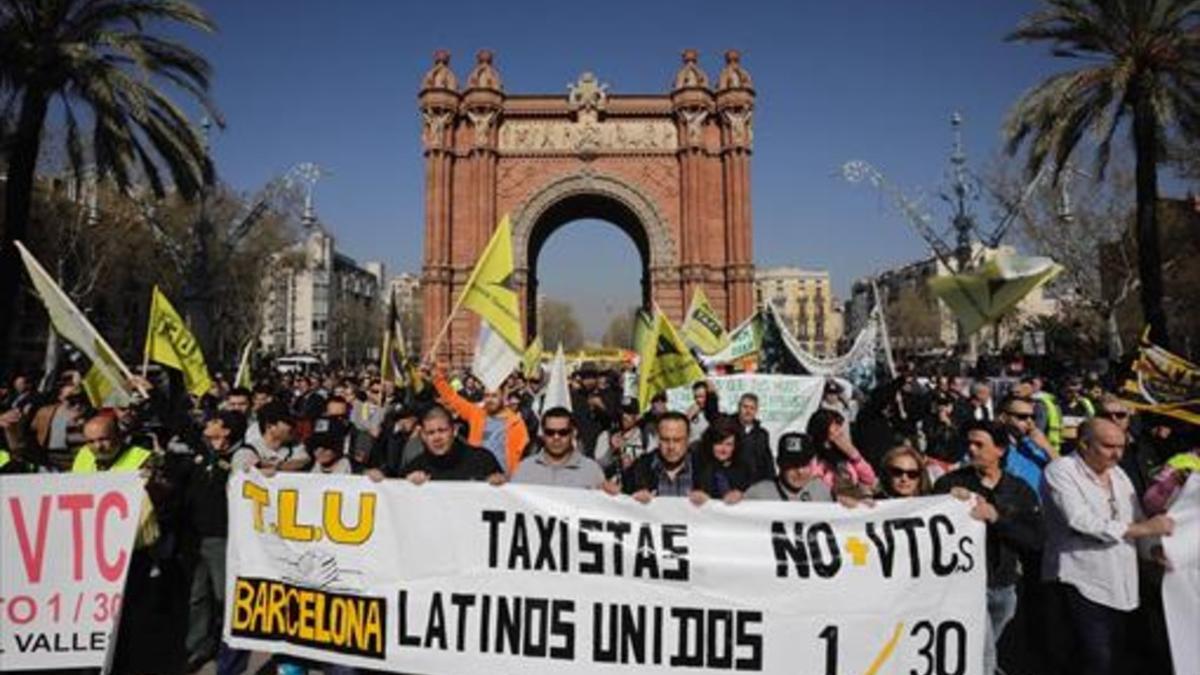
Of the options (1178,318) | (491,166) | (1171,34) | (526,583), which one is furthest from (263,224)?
(1178,318)

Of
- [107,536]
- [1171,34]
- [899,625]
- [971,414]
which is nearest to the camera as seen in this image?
[899,625]

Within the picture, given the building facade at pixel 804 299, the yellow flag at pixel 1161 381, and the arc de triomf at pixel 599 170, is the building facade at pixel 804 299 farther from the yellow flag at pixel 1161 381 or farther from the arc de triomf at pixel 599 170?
the yellow flag at pixel 1161 381

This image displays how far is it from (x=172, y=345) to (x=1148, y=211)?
657 inches

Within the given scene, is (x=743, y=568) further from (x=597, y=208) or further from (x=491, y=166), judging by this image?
(x=597, y=208)

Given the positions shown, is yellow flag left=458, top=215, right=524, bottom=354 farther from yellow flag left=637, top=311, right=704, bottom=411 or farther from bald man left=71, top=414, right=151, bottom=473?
bald man left=71, top=414, right=151, bottom=473

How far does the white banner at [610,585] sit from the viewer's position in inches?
178

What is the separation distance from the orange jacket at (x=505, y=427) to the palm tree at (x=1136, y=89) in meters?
13.2

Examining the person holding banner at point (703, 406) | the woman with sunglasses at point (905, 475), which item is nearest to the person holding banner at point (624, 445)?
the person holding banner at point (703, 406)

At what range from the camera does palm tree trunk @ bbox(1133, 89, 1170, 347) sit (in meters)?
15.2

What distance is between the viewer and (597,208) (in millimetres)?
42344

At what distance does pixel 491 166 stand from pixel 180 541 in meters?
33.8

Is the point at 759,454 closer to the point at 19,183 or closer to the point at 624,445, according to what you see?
the point at 624,445

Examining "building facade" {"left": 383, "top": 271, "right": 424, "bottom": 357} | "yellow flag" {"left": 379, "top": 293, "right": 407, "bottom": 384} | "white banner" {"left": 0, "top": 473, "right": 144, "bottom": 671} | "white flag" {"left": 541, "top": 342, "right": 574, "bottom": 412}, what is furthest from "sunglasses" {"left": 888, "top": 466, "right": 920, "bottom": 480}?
"building facade" {"left": 383, "top": 271, "right": 424, "bottom": 357}

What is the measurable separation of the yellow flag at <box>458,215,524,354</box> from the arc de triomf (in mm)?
→ 28697
